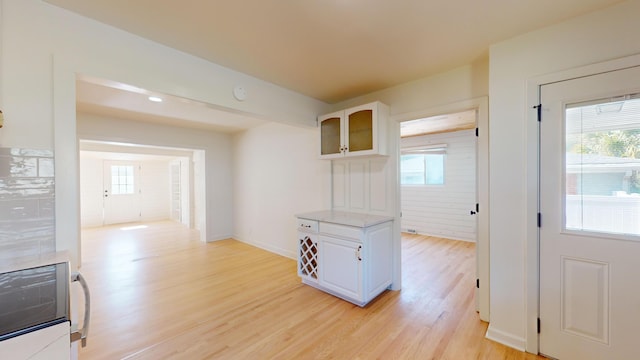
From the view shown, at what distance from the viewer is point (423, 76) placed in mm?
2705

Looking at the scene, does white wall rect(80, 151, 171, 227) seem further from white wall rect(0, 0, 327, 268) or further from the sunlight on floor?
white wall rect(0, 0, 327, 268)

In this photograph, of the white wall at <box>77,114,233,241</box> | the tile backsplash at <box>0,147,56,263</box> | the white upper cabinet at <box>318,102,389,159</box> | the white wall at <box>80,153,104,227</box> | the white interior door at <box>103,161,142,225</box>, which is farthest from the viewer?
the white interior door at <box>103,161,142,225</box>

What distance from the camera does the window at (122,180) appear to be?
802 cm

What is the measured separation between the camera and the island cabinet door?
2.62 meters

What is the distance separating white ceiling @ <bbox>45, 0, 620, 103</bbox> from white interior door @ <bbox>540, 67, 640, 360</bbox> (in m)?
0.64

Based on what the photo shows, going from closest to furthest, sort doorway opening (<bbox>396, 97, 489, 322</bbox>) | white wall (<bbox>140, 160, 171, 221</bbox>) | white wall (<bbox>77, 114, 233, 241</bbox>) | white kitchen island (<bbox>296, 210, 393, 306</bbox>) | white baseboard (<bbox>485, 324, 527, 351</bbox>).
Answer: white baseboard (<bbox>485, 324, 527, 351</bbox>), white kitchen island (<bbox>296, 210, 393, 306</bbox>), white wall (<bbox>77, 114, 233, 241</bbox>), doorway opening (<bbox>396, 97, 489, 322</bbox>), white wall (<bbox>140, 160, 171, 221</bbox>)

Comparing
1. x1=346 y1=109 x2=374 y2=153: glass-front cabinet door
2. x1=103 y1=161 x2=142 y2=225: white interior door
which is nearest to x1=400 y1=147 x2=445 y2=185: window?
x1=346 y1=109 x2=374 y2=153: glass-front cabinet door

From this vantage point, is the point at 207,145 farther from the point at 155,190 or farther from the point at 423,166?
the point at 423,166

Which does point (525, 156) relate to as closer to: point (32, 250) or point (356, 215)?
point (356, 215)

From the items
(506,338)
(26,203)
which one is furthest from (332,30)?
(506,338)

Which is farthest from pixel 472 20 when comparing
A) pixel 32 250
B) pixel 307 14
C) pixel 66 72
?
pixel 32 250

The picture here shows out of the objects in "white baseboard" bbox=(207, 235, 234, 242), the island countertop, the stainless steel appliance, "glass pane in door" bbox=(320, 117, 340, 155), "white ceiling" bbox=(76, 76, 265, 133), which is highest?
"white ceiling" bbox=(76, 76, 265, 133)

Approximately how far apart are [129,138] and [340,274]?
4373 millimetres

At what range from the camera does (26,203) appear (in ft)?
4.83
